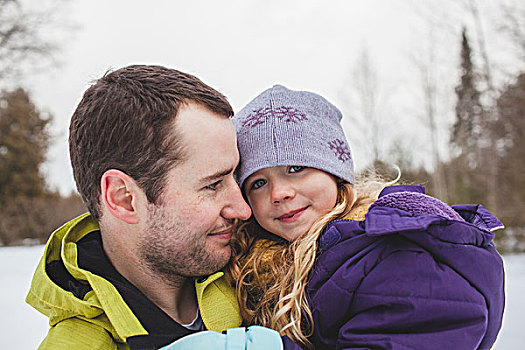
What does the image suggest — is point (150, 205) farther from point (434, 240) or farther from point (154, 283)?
point (434, 240)

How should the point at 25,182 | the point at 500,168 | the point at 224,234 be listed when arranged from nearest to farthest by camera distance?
1. the point at 224,234
2. the point at 500,168
3. the point at 25,182

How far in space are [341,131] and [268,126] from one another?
1.43 feet

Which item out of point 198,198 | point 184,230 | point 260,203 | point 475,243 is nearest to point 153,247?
point 184,230

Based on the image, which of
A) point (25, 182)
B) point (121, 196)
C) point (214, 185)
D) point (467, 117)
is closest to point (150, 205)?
point (121, 196)

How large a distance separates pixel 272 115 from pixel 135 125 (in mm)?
668

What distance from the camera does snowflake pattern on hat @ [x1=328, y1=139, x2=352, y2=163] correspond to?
2123 mm

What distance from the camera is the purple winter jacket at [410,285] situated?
1284mm

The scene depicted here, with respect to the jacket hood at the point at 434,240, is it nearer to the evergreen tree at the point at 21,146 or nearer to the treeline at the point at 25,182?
the treeline at the point at 25,182

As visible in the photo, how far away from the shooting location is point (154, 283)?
178 centimetres

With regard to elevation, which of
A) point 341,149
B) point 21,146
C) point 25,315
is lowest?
point 25,315

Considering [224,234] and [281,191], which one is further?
[281,191]

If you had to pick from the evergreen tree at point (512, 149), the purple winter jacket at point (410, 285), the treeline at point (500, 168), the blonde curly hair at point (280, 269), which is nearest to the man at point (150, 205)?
the blonde curly hair at point (280, 269)

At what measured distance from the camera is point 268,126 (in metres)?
2.04

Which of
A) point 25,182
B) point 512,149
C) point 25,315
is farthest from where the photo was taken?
point 25,182
